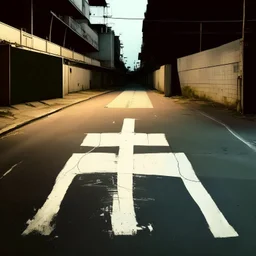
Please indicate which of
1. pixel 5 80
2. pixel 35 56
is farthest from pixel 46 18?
pixel 5 80

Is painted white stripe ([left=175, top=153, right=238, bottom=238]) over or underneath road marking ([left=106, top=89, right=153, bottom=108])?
underneath

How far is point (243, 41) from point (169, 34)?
32.1m

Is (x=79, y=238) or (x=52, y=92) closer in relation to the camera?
(x=79, y=238)

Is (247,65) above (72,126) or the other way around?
above

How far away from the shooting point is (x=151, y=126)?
545 inches

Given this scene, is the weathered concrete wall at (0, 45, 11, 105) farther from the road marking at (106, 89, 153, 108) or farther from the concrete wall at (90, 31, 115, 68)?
the concrete wall at (90, 31, 115, 68)

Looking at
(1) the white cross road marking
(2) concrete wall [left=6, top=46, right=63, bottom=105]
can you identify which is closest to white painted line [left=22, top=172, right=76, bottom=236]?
(1) the white cross road marking

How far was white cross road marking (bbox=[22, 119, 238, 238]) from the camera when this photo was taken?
4.68 m

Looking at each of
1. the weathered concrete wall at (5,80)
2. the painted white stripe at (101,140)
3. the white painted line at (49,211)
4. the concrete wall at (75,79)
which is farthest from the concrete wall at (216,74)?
the white painted line at (49,211)

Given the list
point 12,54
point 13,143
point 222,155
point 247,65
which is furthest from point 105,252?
point 12,54

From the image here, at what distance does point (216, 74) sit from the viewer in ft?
78.5

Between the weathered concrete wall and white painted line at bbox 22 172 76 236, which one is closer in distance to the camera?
white painted line at bbox 22 172 76 236

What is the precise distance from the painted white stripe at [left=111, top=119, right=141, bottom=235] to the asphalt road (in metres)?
0.01

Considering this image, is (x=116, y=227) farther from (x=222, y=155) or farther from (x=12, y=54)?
(x=12, y=54)
